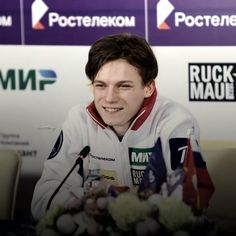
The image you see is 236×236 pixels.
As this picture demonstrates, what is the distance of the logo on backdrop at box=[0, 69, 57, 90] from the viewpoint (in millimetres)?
2271

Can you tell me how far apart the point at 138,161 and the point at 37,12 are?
75 cm

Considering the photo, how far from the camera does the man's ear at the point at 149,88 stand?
7.02 feet

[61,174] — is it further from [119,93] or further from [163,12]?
[163,12]

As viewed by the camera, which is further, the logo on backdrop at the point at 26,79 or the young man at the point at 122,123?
the logo on backdrop at the point at 26,79

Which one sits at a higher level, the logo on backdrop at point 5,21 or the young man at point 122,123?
the logo on backdrop at point 5,21

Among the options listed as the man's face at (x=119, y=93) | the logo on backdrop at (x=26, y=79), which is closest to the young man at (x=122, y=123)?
the man's face at (x=119, y=93)

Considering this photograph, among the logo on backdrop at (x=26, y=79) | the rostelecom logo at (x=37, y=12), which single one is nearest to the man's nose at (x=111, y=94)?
the logo on backdrop at (x=26, y=79)

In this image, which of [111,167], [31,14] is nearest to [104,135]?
[111,167]

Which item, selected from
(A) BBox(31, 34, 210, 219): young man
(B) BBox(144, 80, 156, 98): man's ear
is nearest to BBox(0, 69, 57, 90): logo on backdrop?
(A) BBox(31, 34, 210, 219): young man

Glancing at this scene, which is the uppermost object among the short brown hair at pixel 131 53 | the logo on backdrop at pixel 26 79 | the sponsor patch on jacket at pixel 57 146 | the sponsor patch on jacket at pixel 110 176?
the short brown hair at pixel 131 53

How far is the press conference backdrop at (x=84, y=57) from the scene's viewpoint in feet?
6.87

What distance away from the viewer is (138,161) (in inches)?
85.0

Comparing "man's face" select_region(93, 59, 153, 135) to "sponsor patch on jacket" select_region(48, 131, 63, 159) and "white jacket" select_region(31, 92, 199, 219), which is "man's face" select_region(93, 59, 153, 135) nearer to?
"white jacket" select_region(31, 92, 199, 219)

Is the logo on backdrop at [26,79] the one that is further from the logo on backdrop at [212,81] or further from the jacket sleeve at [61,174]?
the logo on backdrop at [212,81]
